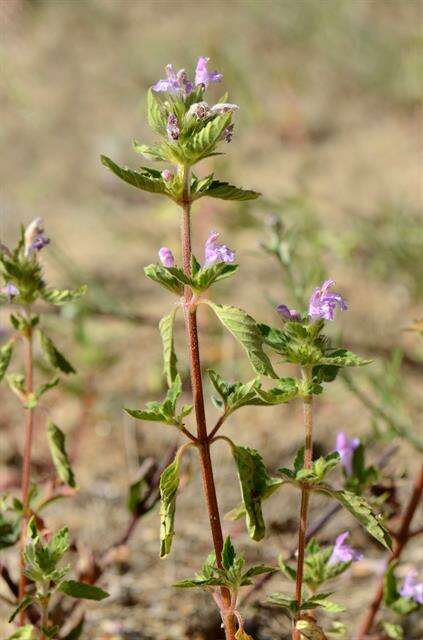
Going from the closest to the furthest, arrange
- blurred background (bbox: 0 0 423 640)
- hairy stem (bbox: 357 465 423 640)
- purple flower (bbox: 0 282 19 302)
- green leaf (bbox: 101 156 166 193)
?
green leaf (bbox: 101 156 166 193) < purple flower (bbox: 0 282 19 302) < hairy stem (bbox: 357 465 423 640) < blurred background (bbox: 0 0 423 640)

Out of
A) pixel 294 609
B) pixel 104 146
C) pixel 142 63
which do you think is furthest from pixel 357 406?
pixel 142 63

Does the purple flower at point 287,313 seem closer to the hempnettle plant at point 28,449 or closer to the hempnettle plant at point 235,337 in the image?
the hempnettle plant at point 235,337

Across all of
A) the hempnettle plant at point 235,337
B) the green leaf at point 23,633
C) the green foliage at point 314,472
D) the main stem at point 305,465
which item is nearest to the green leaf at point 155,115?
the hempnettle plant at point 235,337

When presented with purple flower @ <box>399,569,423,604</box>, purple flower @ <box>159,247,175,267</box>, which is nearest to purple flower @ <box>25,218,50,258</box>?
purple flower @ <box>159,247,175,267</box>

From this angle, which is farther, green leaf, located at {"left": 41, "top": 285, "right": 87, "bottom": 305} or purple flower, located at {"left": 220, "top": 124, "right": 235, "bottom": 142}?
green leaf, located at {"left": 41, "top": 285, "right": 87, "bottom": 305}

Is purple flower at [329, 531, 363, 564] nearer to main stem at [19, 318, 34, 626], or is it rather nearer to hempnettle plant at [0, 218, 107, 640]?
hempnettle plant at [0, 218, 107, 640]

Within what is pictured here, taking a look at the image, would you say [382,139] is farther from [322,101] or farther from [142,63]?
[142,63]

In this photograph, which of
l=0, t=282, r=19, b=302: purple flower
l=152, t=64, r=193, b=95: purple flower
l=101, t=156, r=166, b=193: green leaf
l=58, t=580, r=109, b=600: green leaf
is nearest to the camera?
l=101, t=156, r=166, b=193: green leaf
